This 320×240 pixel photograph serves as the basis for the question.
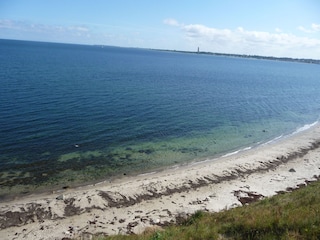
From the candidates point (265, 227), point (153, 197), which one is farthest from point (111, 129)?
point (265, 227)

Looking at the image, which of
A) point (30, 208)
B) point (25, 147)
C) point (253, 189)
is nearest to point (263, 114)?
point (253, 189)

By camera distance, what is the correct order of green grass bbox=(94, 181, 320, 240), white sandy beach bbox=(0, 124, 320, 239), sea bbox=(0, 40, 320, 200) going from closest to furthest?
1. green grass bbox=(94, 181, 320, 240)
2. white sandy beach bbox=(0, 124, 320, 239)
3. sea bbox=(0, 40, 320, 200)

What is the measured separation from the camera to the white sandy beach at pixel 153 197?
19344 millimetres

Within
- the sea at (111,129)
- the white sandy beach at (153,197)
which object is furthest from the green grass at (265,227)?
the sea at (111,129)

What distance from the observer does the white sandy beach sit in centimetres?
1934

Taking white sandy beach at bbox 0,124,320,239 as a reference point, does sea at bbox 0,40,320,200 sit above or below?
above

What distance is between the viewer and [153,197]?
23859 millimetres

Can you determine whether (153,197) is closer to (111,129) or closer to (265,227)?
(265,227)

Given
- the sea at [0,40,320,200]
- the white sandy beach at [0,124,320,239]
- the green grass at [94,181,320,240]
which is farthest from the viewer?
the sea at [0,40,320,200]

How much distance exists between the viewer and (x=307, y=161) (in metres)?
33.0

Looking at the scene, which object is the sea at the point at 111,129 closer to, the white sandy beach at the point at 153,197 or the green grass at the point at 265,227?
the white sandy beach at the point at 153,197

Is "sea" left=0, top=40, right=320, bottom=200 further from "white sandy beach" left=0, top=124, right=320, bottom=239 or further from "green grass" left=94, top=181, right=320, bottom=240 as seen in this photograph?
"green grass" left=94, top=181, right=320, bottom=240

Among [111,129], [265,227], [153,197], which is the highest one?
[265,227]

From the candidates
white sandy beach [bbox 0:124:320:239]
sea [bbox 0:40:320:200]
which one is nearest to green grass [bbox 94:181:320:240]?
white sandy beach [bbox 0:124:320:239]
